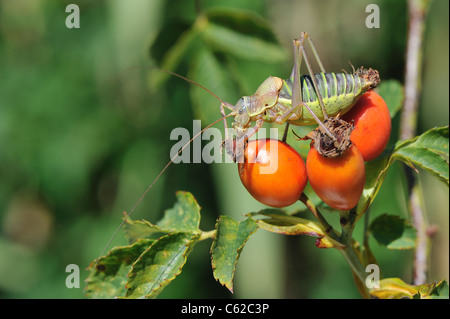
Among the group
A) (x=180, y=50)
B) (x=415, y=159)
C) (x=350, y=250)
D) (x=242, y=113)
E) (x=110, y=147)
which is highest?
(x=180, y=50)

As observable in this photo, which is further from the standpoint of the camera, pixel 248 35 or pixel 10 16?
pixel 10 16

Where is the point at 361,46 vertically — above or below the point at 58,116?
above

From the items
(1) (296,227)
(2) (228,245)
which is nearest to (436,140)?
(1) (296,227)

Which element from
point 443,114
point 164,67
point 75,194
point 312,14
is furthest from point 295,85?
point 75,194

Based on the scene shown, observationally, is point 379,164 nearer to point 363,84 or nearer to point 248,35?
point 363,84

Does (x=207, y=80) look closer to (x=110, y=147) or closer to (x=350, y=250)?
(x=350, y=250)

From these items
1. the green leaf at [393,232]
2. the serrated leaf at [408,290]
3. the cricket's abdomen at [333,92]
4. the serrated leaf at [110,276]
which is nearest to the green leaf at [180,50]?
the cricket's abdomen at [333,92]
